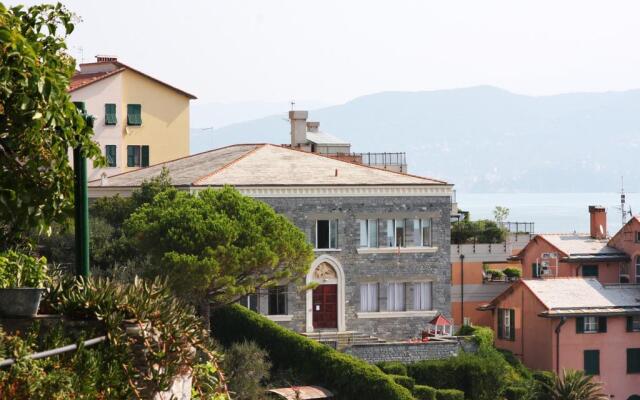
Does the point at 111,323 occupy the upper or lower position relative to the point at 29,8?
lower

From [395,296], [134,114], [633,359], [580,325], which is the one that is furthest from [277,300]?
[134,114]

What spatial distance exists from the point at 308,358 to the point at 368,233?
1336cm

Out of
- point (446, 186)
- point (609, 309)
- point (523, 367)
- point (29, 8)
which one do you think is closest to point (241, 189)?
point (446, 186)

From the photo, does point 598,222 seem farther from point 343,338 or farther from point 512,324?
point 343,338

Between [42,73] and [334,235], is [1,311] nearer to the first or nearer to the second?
[42,73]

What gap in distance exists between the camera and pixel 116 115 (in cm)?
8825

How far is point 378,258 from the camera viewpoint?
7362 centimetres

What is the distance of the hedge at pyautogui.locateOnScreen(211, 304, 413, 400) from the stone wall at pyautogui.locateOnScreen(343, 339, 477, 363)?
15.7 ft

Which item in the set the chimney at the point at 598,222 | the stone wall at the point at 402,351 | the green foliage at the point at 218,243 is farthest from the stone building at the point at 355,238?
the chimney at the point at 598,222

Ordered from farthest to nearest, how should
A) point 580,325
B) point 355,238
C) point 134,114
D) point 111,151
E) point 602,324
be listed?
point 134,114 → point 111,151 → point 602,324 → point 580,325 → point 355,238

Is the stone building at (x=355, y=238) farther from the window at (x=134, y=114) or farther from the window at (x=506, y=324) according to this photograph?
the window at (x=134, y=114)

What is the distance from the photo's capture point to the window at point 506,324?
3209 inches

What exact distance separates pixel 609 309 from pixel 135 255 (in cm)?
2807

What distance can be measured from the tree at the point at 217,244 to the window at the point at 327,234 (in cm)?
798
